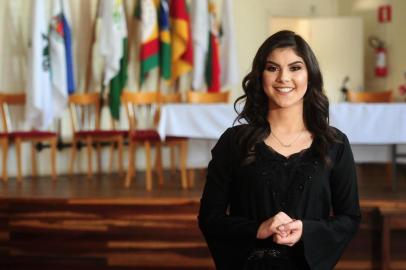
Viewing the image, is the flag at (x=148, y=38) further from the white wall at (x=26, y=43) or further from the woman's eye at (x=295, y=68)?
the woman's eye at (x=295, y=68)

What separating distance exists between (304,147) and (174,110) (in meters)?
3.34

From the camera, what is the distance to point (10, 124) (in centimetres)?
612

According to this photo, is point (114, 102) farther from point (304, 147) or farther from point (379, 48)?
point (304, 147)

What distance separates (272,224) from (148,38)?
5.09 meters

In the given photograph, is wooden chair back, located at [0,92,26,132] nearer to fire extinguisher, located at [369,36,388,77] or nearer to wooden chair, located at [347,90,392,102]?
wooden chair, located at [347,90,392,102]

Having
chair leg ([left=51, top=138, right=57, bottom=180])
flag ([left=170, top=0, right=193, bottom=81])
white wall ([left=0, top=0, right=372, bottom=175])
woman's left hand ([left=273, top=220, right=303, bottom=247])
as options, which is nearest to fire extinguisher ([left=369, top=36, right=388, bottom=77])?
white wall ([left=0, top=0, right=372, bottom=175])

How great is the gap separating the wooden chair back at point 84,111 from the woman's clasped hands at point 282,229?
4.94m

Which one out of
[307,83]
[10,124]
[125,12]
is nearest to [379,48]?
[125,12]

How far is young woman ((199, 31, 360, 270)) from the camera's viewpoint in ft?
4.17

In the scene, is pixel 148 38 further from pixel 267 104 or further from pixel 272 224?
pixel 272 224

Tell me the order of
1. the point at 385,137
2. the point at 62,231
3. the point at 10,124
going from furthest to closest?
1. the point at 10,124
2. the point at 385,137
3. the point at 62,231

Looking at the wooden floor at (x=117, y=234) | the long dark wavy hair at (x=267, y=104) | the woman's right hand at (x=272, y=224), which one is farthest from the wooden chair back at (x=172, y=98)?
the woman's right hand at (x=272, y=224)

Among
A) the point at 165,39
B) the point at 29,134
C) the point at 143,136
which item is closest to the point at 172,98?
the point at 165,39

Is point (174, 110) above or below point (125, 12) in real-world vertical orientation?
below
